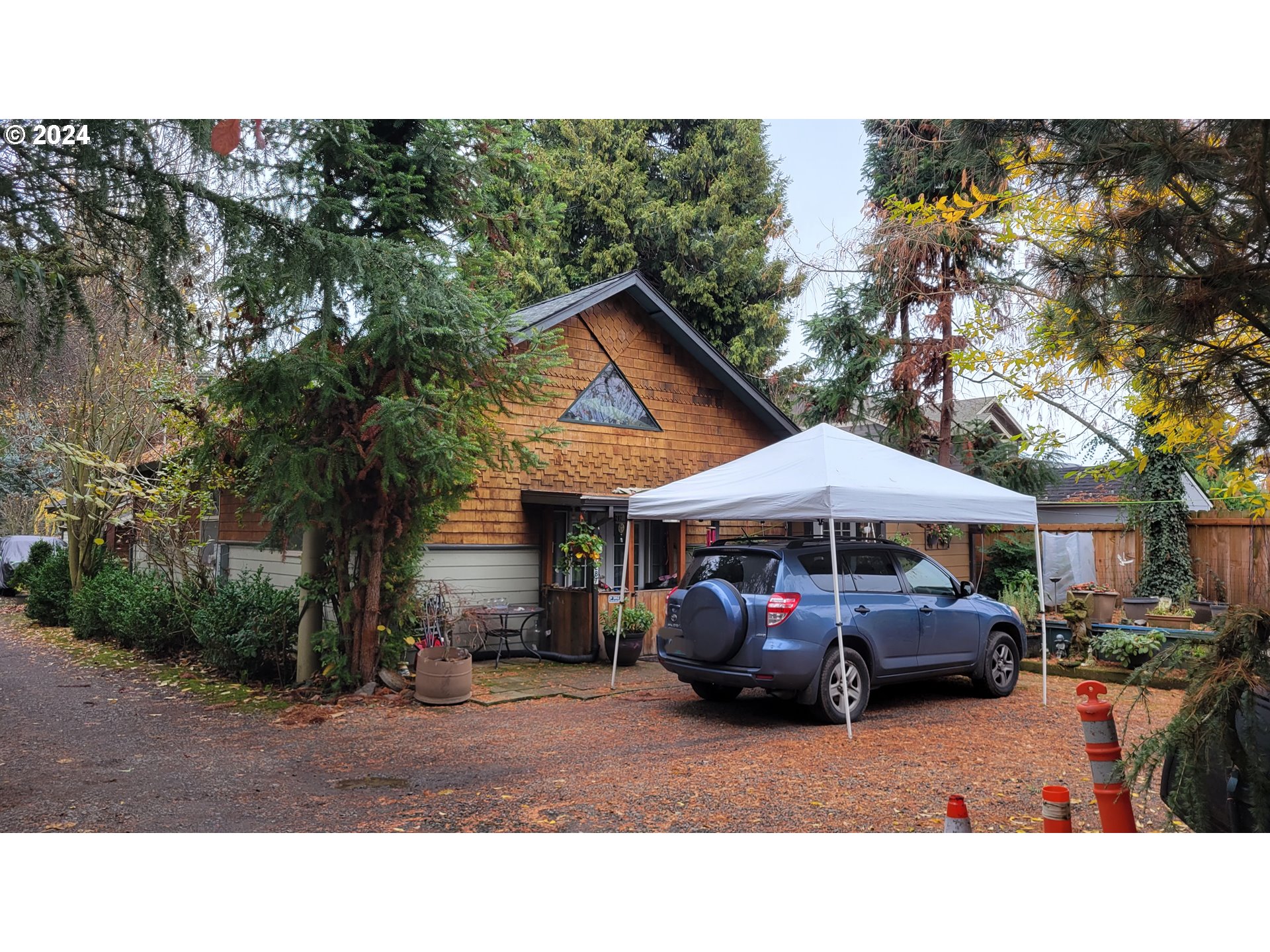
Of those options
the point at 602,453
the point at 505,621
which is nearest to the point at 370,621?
the point at 505,621

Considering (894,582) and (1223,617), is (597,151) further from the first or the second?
(1223,617)

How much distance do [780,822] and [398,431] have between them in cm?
493

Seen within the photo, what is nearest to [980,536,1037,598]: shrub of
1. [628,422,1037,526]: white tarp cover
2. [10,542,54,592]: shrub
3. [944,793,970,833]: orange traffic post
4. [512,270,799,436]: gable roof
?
[512,270,799,436]: gable roof

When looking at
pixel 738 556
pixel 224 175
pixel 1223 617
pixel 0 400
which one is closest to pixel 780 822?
pixel 1223 617

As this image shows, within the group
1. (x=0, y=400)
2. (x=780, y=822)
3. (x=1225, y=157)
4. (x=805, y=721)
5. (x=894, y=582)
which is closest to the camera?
(x=1225, y=157)

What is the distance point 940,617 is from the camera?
8.95 meters

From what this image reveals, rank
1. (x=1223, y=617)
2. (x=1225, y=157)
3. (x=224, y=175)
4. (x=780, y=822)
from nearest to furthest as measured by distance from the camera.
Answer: (x=1225, y=157) < (x=1223, y=617) < (x=780, y=822) < (x=224, y=175)

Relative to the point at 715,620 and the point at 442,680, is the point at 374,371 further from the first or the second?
the point at 715,620

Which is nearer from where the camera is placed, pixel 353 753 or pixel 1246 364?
pixel 1246 364

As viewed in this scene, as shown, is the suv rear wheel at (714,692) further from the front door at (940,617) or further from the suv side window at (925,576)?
the suv side window at (925,576)

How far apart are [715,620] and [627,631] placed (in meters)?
3.79

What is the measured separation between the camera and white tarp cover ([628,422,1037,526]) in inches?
322

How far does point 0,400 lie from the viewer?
7035 millimetres

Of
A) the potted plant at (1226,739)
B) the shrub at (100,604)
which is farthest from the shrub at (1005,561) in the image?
the shrub at (100,604)
